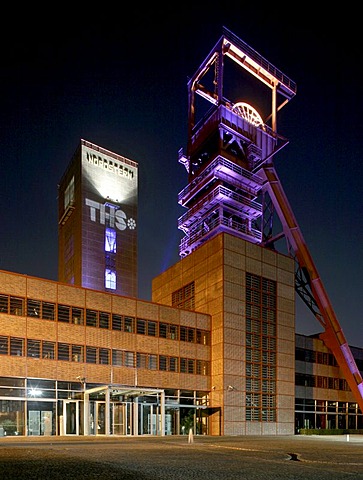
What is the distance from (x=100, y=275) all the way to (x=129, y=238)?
11.3m

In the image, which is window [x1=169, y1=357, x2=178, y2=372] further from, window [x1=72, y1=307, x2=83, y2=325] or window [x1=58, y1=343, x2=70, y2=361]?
window [x1=58, y1=343, x2=70, y2=361]

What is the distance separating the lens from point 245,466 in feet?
42.2

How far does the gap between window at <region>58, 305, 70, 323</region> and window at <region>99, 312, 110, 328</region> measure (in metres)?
2.39

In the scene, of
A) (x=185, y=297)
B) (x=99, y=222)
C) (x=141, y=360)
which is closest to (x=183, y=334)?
(x=141, y=360)

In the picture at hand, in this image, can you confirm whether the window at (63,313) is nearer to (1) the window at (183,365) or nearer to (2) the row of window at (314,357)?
(1) the window at (183,365)

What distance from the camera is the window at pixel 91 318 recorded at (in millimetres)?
33188

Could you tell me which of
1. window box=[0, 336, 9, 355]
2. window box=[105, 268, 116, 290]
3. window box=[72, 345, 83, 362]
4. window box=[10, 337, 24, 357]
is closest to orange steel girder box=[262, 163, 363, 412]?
window box=[72, 345, 83, 362]

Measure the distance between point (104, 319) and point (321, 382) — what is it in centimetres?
2486

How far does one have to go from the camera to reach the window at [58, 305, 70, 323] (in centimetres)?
3192

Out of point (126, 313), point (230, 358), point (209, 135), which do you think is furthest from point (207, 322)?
point (209, 135)

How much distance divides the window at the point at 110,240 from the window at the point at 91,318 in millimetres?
66587

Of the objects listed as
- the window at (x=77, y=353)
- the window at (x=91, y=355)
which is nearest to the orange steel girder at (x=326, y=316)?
the window at (x=91, y=355)

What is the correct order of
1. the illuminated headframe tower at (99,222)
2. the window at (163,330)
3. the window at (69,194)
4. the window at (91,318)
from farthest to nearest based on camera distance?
1. the window at (69,194)
2. the illuminated headframe tower at (99,222)
3. the window at (163,330)
4. the window at (91,318)

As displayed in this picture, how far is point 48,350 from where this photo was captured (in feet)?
102
